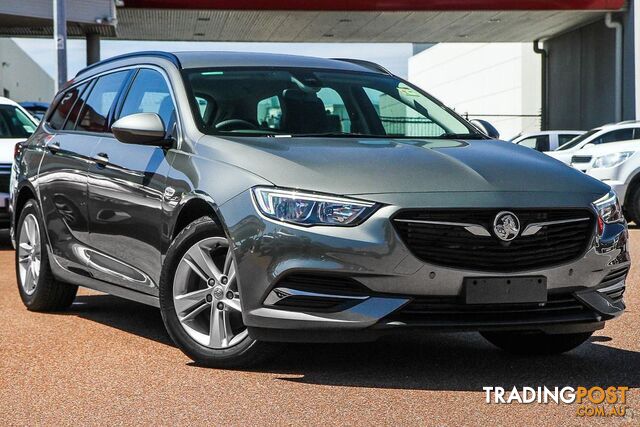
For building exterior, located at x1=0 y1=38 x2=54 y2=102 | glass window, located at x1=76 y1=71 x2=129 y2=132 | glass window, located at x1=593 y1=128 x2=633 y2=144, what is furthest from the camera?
building exterior, located at x1=0 y1=38 x2=54 y2=102

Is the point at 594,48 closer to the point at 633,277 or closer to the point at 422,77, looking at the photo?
the point at 633,277

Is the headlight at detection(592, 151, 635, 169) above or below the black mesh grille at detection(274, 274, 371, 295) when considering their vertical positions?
above

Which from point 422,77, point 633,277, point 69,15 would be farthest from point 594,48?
point 422,77

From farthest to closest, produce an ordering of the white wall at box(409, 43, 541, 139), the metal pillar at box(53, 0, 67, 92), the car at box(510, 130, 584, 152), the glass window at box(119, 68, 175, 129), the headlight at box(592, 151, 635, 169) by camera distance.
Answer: the white wall at box(409, 43, 541, 139) < the car at box(510, 130, 584, 152) < the metal pillar at box(53, 0, 67, 92) < the headlight at box(592, 151, 635, 169) < the glass window at box(119, 68, 175, 129)

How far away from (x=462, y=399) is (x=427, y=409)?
9.8 inches

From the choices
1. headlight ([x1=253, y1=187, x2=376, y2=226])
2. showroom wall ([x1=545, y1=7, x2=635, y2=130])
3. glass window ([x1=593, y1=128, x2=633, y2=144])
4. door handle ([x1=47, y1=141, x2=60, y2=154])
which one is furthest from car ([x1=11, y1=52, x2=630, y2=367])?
showroom wall ([x1=545, y1=7, x2=635, y2=130])

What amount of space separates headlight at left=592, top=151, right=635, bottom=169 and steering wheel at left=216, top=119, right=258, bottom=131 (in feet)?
38.3

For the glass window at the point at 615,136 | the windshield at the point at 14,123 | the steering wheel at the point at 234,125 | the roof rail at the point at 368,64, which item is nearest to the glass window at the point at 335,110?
the steering wheel at the point at 234,125

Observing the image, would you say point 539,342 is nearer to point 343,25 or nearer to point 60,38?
point 60,38

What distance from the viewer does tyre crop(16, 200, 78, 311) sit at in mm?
7762

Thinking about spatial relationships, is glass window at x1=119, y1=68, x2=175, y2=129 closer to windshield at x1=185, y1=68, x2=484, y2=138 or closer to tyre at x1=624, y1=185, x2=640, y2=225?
windshield at x1=185, y1=68, x2=484, y2=138

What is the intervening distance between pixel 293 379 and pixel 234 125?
1476 millimetres

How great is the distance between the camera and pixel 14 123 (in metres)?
14.8

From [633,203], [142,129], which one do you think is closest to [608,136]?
[633,203]
